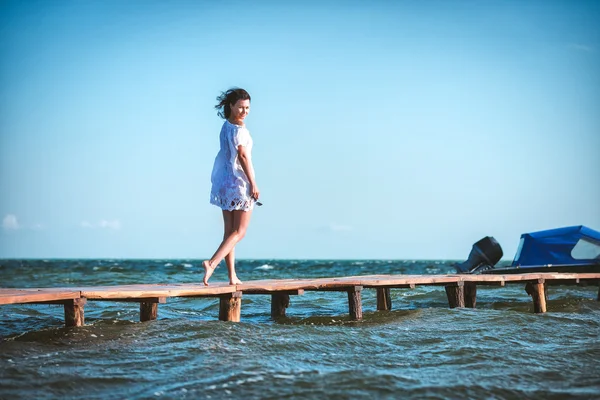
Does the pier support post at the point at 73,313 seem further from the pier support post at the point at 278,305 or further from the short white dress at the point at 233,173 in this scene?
the pier support post at the point at 278,305

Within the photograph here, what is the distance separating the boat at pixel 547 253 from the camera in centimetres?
1748

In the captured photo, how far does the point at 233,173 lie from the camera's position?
326 inches

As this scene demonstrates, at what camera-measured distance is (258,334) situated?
827cm

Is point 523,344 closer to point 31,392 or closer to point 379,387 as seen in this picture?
point 379,387

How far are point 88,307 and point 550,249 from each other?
467 inches

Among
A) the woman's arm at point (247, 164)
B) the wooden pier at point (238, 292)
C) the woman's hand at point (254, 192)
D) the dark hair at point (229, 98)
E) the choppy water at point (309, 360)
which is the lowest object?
the choppy water at point (309, 360)

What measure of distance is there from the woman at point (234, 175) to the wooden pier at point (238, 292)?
2.35ft

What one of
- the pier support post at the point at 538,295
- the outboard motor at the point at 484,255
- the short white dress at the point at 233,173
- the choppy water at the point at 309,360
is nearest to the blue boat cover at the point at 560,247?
the outboard motor at the point at 484,255

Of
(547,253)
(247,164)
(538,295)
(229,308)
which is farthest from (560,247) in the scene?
(247,164)

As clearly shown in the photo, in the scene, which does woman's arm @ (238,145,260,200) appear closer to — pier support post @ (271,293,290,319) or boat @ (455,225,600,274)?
pier support post @ (271,293,290,319)

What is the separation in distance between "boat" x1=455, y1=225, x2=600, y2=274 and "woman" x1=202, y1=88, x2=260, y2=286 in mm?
10794

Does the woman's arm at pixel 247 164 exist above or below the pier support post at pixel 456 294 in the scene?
above

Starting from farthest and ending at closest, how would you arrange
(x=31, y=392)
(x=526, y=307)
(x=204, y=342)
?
1. (x=526, y=307)
2. (x=204, y=342)
3. (x=31, y=392)

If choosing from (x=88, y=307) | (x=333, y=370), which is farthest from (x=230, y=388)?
(x=88, y=307)
